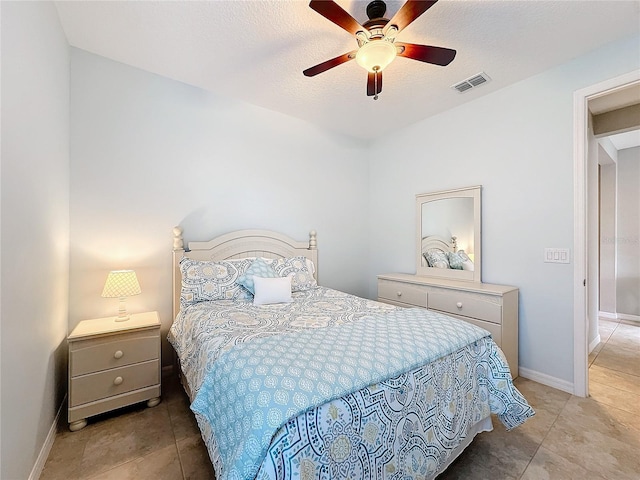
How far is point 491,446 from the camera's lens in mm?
1646

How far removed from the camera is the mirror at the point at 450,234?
2857 mm

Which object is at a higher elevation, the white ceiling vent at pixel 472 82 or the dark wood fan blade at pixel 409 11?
the white ceiling vent at pixel 472 82

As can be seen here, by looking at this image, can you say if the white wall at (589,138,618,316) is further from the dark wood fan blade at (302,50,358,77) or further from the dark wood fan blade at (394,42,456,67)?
the dark wood fan blade at (302,50,358,77)

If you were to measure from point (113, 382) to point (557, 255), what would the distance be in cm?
352

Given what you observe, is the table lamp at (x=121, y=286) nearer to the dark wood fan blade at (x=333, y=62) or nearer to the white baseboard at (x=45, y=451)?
the white baseboard at (x=45, y=451)

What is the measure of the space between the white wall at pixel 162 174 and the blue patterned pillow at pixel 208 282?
0.38 m

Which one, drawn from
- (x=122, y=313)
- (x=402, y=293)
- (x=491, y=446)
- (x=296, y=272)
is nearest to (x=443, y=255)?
(x=402, y=293)

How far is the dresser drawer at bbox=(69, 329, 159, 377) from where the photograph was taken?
1817mm

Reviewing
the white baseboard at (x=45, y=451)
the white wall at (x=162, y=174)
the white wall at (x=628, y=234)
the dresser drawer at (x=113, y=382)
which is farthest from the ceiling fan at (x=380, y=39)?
the white wall at (x=628, y=234)

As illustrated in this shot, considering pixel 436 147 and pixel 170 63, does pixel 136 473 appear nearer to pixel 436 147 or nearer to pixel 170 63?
pixel 170 63

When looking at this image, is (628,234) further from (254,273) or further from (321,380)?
(321,380)

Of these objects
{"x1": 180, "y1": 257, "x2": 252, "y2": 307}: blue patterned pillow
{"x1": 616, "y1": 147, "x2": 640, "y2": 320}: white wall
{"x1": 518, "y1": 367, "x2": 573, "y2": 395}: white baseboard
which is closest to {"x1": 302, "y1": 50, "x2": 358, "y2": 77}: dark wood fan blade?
{"x1": 180, "y1": 257, "x2": 252, "y2": 307}: blue patterned pillow

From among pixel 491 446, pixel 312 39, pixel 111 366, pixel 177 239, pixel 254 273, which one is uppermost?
pixel 312 39

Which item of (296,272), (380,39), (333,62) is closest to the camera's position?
→ (380,39)
